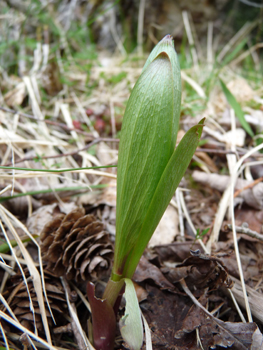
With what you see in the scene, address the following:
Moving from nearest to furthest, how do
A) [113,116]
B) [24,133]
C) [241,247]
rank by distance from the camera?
[241,247] → [24,133] → [113,116]

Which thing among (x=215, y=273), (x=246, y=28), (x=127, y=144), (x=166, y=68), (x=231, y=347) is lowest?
(x=231, y=347)

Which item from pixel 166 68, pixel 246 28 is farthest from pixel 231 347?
pixel 246 28

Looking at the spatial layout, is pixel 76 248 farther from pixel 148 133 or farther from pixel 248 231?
Result: pixel 248 231

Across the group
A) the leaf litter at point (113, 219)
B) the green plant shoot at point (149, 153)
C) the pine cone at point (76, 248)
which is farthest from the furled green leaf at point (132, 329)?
the pine cone at point (76, 248)

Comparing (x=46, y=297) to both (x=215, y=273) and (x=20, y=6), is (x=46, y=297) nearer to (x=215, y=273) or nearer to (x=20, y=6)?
(x=215, y=273)

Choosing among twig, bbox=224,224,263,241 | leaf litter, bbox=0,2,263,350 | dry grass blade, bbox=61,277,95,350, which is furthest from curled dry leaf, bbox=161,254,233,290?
dry grass blade, bbox=61,277,95,350

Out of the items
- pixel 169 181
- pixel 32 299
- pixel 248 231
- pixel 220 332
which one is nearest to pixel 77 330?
pixel 32 299

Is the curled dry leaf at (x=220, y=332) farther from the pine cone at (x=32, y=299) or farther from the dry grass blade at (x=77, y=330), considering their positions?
the pine cone at (x=32, y=299)

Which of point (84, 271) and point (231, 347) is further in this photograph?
point (84, 271)
